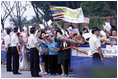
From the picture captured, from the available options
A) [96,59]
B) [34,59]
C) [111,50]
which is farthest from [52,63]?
[96,59]

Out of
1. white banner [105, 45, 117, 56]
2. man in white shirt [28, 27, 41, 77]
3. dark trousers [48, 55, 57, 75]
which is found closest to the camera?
white banner [105, 45, 117, 56]

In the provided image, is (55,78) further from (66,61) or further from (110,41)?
(110,41)

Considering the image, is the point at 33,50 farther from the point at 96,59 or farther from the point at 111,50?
the point at 96,59

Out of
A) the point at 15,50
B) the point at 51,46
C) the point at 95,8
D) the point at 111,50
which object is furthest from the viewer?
the point at 95,8

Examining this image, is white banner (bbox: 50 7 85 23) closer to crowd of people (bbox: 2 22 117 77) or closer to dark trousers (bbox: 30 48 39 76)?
crowd of people (bbox: 2 22 117 77)

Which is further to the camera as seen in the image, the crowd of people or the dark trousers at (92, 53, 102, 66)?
the crowd of people

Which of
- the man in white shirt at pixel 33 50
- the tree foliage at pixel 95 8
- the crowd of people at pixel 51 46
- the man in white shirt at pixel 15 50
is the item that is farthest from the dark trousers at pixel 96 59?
the tree foliage at pixel 95 8

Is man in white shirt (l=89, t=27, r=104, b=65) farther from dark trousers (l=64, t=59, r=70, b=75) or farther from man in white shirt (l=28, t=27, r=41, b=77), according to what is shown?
man in white shirt (l=28, t=27, r=41, b=77)

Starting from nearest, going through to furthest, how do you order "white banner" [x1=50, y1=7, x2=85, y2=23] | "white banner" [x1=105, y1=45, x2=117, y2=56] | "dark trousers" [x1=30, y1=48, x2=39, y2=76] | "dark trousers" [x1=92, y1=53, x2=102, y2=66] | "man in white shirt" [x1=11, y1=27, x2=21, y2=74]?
"dark trousers" [x1=92, y1=53, x2=102, y2=66] < "white banner" [x1=105, y1=45, x2=117, y2=56] < "dark trousers" [x1=30, y1=48, x2=39, y2=76] < "man in white shirt" [x1=11, y1=27, x2=21, y2=74] < "white banner" [x1=50, y1=7, x2=85, y2=23]

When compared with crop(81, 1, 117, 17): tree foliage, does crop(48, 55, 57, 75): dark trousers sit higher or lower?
lower

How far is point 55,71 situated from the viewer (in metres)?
14.4

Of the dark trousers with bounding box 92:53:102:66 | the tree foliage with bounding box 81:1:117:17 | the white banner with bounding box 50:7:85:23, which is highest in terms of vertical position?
the tree foliage with bounding box 81:1:117:17

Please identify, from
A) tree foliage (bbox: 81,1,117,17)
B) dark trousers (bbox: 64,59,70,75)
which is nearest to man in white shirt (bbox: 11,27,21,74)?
dark trousers (bbox: 64,59,70,75)

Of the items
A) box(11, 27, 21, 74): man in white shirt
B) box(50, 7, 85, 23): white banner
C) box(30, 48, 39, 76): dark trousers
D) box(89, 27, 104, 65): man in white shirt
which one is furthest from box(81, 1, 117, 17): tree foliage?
box(89, 27, 104, 65): man in white shirt
